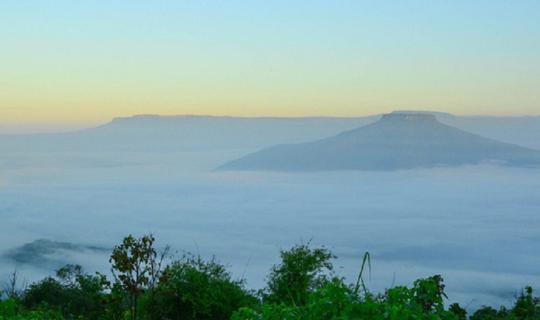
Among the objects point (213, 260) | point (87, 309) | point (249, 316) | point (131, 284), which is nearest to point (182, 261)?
point (213, 260)

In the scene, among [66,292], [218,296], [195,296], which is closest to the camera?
[195,296]

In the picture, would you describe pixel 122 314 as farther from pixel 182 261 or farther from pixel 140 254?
pixel 140 254

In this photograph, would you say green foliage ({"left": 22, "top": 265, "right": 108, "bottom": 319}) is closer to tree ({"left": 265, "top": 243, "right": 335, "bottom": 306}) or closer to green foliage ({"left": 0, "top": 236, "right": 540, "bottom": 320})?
green foliage ({"left": 0, "top": 236, "right": 540, "bottom": 320})

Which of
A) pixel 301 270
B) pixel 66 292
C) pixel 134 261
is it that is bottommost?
pixel 66 292

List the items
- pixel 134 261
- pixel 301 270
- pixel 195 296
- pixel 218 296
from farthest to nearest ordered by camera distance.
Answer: pixel 301 270 → pixel 218 296 → pixel 195 296 → pixel 134 261

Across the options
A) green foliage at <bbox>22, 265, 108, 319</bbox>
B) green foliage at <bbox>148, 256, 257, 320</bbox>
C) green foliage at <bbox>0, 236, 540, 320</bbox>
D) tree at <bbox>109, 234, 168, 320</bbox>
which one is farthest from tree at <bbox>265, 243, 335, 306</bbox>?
tree at <bbox>109, 234, 168, 320</bbox>

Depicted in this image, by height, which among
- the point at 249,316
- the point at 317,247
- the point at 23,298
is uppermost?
the point at 249,316

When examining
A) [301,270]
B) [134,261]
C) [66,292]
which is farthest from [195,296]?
[66,292]

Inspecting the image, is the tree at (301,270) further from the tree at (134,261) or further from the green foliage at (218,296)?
the tree at (134,261)

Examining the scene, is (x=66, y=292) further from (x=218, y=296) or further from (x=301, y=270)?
(x=218, y=296)

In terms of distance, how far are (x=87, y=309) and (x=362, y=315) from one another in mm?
34288

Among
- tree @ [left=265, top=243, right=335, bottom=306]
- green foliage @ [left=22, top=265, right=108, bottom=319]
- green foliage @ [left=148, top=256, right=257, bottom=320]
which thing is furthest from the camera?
green foliage @ [left=22, top=265, right=108, bottom=319]

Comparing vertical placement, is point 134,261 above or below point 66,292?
above

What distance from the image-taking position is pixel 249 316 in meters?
8.45
